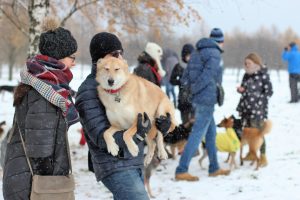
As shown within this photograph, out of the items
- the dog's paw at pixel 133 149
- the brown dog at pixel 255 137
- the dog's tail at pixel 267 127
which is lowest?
the brown dog at pixel 255 137

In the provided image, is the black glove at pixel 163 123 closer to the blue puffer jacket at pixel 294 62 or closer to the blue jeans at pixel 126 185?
the blue jeans at pixel 126 185

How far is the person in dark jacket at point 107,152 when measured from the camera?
294cm

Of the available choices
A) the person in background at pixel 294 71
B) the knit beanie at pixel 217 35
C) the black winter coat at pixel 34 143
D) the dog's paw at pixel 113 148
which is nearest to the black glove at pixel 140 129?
the dog's paw at pixel 113 148

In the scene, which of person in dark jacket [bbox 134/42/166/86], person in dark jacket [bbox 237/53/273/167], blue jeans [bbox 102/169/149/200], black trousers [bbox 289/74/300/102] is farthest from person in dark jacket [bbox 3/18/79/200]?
black trousers [bbox 289/74/300/102]

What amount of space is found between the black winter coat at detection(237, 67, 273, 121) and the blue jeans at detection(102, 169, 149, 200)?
17.5ft

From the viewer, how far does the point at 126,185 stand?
2936mm

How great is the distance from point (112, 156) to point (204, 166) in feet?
16.8

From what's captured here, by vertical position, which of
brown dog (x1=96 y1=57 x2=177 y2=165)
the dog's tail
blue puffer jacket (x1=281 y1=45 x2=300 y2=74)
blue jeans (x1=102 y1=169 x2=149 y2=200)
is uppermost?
blue puffer jacket (x1=281 y1=45 x2=300 y2=74)

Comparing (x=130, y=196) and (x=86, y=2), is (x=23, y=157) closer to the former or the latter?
(x=130, y=196)

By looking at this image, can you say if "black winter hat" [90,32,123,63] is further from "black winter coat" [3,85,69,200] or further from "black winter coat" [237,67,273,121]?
"black winter coat" [237,67,273,121]

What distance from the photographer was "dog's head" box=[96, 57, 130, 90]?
312 centimetres

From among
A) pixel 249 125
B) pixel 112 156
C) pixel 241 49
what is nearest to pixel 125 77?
pixel 112 156

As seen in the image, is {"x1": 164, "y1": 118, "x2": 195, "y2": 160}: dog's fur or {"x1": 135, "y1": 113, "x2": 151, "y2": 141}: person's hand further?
{"x1": 164, "y1": 118, "x2": 195, "y2": 160}: dog's fur

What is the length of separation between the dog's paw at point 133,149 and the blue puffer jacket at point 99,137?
0.04m
